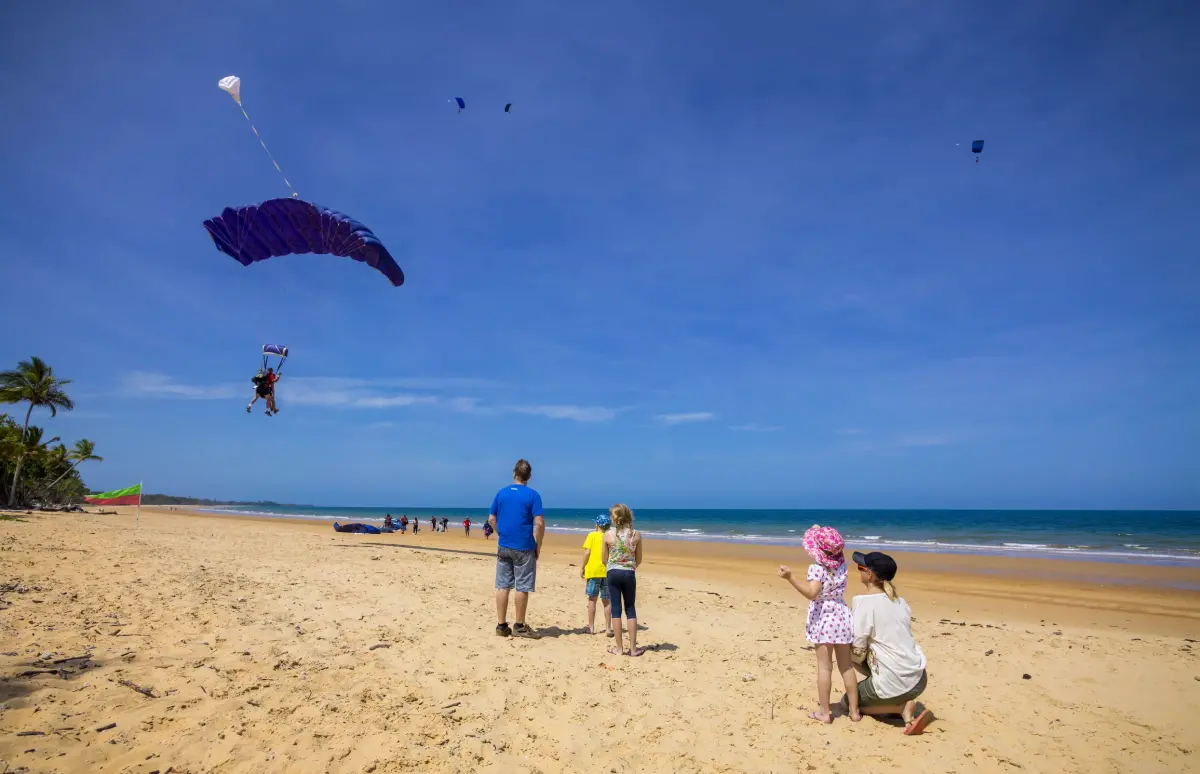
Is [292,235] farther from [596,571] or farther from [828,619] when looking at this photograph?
[828,619]

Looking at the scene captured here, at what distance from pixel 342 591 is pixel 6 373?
41389 millimetres

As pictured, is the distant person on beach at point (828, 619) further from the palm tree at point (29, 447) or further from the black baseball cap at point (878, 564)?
the palm tree at point (29, 447)

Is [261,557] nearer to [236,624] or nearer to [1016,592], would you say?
[236,624]

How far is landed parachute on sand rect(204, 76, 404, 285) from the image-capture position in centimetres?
1167

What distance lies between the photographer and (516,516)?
652cm

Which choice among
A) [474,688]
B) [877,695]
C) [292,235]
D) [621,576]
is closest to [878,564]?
[877,695]

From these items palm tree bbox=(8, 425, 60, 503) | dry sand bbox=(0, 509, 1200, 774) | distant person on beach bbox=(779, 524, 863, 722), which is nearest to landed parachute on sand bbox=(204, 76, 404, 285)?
dry sand bbox=(0, 509, 1200, 774)

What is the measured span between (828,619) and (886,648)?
0.43 metres

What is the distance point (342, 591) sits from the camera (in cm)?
840

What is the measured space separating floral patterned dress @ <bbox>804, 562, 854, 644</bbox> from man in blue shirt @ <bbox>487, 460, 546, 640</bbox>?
9.58 feet

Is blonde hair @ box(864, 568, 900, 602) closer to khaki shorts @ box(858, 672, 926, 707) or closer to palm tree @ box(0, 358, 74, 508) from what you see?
khaki shorts @ box(858, 672, 926, 707)

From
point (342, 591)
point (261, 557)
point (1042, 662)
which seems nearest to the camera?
point (1042, 662)

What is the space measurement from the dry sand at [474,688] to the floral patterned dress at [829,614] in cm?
65

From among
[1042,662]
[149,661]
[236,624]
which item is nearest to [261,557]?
[236,624]
